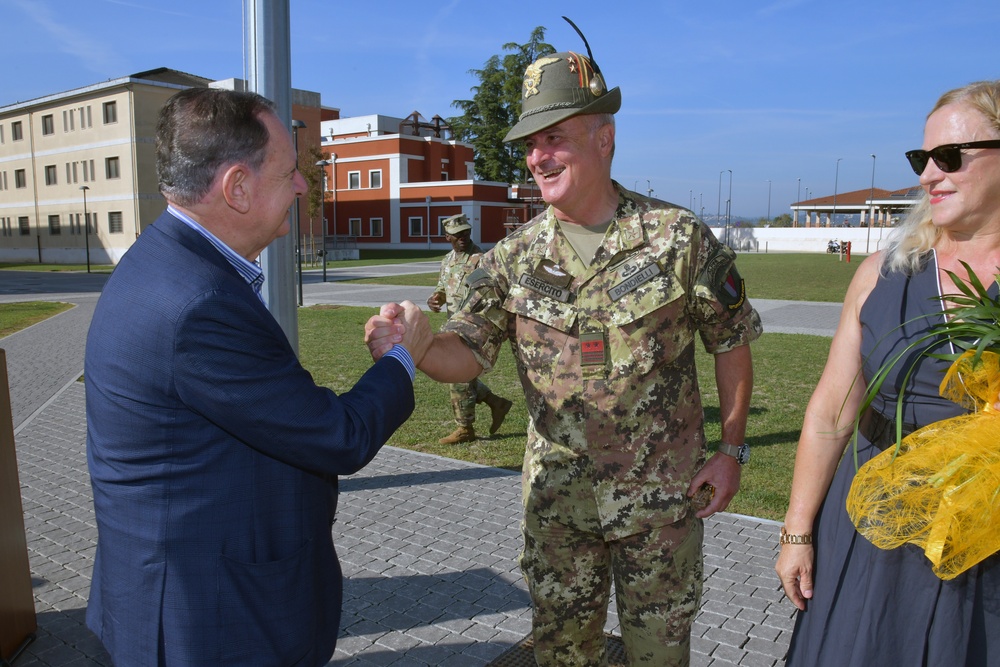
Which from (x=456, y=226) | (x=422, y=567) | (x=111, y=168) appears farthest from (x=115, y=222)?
(x=422, y=567)

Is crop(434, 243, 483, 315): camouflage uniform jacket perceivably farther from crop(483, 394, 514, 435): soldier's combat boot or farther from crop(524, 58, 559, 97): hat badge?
crop(524, 58, 559, 97): hat badge

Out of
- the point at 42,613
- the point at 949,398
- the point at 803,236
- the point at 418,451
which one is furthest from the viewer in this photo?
the point at 803,236

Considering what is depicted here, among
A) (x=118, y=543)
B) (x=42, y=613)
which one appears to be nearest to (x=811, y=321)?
(x=42, y=613)

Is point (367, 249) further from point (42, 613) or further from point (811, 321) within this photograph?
point (42, 613)

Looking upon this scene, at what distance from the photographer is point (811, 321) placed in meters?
17.0

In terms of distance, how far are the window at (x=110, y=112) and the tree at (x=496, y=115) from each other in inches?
1216

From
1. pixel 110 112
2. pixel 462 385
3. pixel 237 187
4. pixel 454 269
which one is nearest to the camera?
pixel 237 187

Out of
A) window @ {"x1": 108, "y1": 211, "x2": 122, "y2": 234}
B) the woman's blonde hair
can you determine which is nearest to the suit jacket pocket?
the woman's blonde hair

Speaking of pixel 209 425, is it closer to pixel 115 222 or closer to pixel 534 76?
pixel 534 76

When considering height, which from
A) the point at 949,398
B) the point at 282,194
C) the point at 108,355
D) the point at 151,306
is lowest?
the point at 949,398

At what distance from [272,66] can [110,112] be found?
156ft

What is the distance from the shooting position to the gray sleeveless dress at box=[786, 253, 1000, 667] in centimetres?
200

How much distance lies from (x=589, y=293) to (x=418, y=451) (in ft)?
16.9

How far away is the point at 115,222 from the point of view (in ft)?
152
